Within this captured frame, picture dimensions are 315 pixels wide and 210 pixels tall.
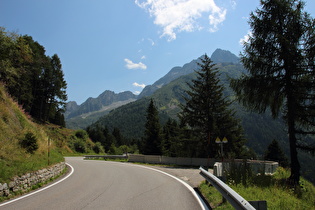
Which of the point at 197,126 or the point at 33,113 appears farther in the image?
the point at 33,113

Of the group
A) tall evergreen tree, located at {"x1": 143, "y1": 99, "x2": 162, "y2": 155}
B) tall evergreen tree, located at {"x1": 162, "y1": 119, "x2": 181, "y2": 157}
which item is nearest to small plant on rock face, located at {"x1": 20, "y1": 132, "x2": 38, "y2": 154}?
tall evergreen tree, located at {"x1": 162, "y1": 119, "x2": 181, "y2": 157}

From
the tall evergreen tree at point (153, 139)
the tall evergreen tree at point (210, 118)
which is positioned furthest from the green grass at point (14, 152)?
the tall evergreen tree at point (153, 139)

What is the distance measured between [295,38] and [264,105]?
12.6 feet

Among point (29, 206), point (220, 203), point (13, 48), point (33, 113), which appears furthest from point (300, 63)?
point (33, 113)

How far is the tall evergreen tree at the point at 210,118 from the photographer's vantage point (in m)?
23.5

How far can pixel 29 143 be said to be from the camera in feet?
35.7

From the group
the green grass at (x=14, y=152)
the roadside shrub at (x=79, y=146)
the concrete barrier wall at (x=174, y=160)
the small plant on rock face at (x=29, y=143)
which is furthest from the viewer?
the roadside shrub at (x=79, y=146)

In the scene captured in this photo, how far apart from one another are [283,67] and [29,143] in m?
13.9

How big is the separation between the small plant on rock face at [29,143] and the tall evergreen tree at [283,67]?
11.4 meters

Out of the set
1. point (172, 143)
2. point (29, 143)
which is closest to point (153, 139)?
point (172, 143)

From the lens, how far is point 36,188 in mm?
8648

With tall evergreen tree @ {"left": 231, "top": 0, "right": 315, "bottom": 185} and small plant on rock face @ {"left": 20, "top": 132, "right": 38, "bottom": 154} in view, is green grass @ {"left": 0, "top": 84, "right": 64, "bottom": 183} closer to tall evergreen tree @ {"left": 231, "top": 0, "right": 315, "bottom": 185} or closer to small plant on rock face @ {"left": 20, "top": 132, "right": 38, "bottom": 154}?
small plant on rock face @ {"left": 20, "top": 132, "right": 38, "bottom": 154}

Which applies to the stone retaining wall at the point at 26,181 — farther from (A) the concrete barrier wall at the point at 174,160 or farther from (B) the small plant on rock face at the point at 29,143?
(A) the concrete barrier wall at the point at 174,160

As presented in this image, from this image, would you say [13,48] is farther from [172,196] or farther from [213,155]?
[213,155]
